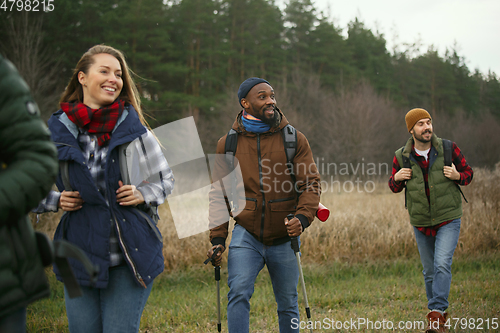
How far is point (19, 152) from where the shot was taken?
1496 mm

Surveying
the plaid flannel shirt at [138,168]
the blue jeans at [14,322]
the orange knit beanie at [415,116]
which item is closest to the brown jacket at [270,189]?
the plaid flannel shirt at [138,168]

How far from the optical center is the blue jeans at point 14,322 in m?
1.54

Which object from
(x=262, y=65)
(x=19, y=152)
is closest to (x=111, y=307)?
(x=19, y=152)

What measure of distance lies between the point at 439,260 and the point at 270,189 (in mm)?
2168

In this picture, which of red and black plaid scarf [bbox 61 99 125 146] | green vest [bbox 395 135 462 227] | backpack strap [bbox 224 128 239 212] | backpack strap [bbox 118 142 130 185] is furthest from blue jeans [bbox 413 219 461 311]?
red and black plaid scarf [bbox 61 99 125 146]

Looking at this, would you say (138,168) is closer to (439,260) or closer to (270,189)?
(270,189)

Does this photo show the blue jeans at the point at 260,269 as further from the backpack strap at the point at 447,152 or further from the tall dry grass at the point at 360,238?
the tall dry grass at the point at 360,238

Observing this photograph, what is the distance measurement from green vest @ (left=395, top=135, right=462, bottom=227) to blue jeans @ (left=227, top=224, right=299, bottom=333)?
6.21ft

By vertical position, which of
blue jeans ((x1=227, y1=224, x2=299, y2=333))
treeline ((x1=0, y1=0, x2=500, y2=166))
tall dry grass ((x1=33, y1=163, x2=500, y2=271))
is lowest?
tall dry grass ((x1=33, y1=163, x2=500, y2=271))

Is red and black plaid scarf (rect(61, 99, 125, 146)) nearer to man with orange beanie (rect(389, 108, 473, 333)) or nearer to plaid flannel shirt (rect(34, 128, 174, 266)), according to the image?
plaid flannel shirt (rect(34, 128, 174, 266))

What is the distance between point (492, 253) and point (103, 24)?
871 inches

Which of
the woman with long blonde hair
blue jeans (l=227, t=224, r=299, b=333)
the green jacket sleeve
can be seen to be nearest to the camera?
the green jacket sleeve

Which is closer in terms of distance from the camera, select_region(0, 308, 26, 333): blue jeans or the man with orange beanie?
select_region(0, 308, 26, 333): blue jeans

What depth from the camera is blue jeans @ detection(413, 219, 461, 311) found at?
4.39 m
